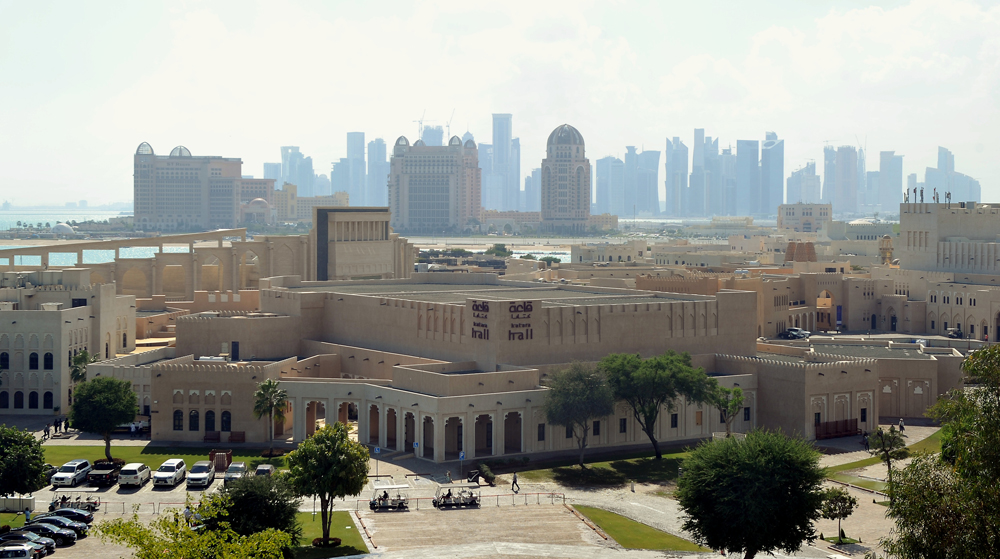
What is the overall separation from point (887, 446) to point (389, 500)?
31500mm

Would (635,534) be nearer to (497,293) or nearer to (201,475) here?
(201,475)

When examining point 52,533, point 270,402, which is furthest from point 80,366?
point 52,533

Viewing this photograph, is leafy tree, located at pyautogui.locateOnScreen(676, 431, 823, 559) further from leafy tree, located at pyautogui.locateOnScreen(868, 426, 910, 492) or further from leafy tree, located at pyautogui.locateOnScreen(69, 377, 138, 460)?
leafy tree, located at pyautogui.locateOnScreen(69, 377, 138, 460)

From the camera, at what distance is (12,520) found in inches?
2132

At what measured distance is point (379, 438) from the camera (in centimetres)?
7181

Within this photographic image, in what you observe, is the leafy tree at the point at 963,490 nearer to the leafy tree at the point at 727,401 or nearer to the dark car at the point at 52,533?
the dark car at the point at 52,533

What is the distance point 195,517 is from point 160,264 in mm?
79192

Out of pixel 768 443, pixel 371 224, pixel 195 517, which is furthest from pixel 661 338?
pixel 371 224

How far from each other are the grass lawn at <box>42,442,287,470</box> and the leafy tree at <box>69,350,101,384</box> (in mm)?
10000

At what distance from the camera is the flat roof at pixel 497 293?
86250 millimetres

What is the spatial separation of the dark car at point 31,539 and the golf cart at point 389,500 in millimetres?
14887

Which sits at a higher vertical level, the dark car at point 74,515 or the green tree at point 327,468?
the green tree at point 327,468

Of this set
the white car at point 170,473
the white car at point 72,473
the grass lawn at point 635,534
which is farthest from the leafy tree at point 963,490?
the white car at point 72,473

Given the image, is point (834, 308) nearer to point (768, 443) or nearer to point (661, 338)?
point (661, 338)
